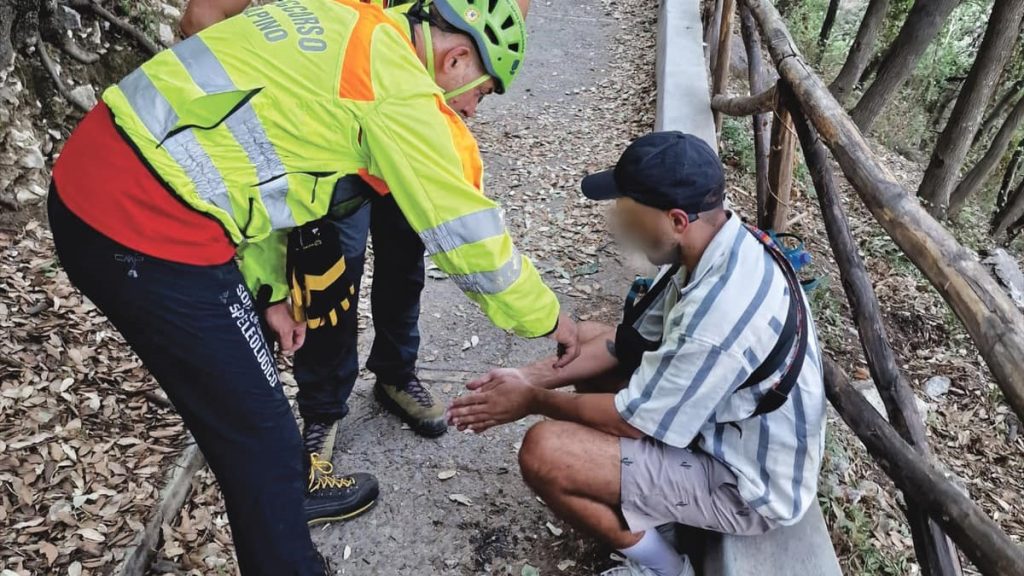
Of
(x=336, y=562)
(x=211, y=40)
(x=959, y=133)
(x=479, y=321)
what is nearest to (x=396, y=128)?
(x=211, y=40)

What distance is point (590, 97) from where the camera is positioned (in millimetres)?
7613

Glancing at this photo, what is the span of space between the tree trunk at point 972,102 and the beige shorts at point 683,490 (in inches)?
246

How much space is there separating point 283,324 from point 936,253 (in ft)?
6.49

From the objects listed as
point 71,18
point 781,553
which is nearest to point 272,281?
point 781,553

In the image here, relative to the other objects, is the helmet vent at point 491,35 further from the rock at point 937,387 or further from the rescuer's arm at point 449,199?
the rock at point 937,387

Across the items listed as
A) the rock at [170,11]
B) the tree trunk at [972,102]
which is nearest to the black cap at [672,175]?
the rock at [170,11]

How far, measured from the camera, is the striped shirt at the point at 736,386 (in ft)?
6.90

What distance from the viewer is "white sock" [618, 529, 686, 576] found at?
97.7 inches

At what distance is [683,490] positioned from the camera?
2.35m

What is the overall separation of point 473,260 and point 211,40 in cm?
87

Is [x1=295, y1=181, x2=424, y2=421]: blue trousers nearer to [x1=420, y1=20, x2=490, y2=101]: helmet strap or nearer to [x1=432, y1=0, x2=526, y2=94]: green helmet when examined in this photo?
[x1=420, y1=20, x2=490, y2=101]: helmet strap

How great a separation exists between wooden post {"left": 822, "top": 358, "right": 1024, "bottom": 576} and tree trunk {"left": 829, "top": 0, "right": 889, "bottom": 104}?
768cm

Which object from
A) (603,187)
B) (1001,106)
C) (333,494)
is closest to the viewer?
(603,187)

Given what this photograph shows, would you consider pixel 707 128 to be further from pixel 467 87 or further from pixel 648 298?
pixel 467 87
